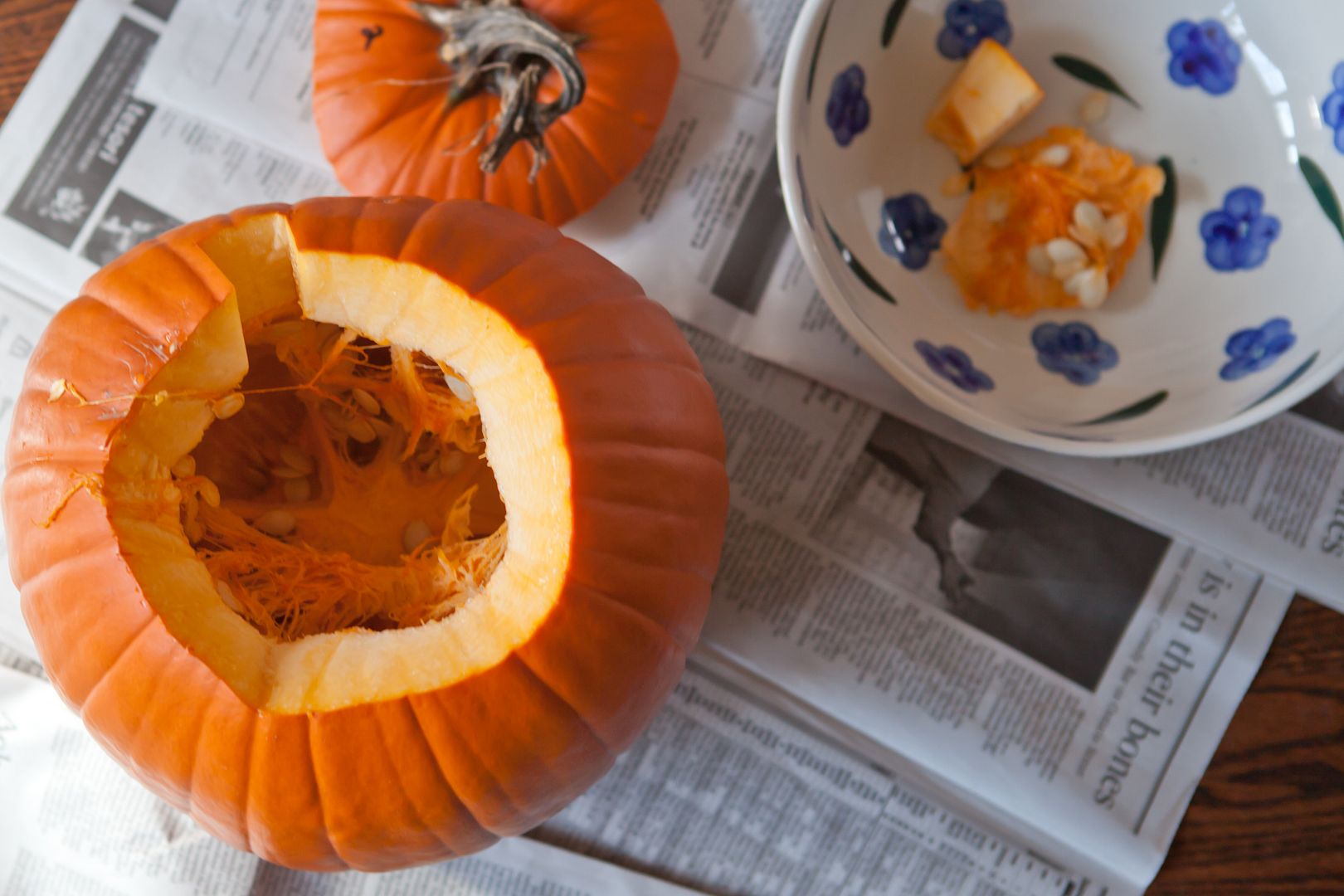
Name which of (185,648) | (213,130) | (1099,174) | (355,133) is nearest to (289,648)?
(185,648)

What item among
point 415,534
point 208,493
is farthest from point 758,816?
point 208,493

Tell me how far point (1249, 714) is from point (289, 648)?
24.5 inches

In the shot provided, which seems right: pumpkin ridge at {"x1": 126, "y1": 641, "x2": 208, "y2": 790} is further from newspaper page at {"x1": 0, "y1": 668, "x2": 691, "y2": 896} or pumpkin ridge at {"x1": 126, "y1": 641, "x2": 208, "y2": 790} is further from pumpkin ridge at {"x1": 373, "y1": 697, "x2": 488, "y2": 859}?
newspaper page at {"x1": 0, "y1": 668, "x2": 691, "y2": 896}

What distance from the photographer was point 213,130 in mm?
679

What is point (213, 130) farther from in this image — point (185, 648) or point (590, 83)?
point (185, 648)

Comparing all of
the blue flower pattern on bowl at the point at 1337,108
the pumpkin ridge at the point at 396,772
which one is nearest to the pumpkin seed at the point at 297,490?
the pumpkin ridge at the point at 396,772

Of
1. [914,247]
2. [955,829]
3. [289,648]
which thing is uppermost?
[914,247]

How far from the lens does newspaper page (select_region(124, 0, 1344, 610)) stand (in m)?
0.62

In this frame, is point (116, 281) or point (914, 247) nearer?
point (116, 281)

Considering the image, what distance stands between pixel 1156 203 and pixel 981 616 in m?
0.32

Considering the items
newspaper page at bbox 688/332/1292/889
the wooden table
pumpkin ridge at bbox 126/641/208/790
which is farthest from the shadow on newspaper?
pumpkin ridge at bbox 126/641/208/790

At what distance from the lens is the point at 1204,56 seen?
62cm

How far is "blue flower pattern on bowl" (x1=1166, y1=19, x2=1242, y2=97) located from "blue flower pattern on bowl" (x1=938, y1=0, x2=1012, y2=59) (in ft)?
0.38

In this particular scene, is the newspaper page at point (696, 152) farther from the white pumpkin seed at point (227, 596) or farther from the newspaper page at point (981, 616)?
the white pumpkin seed at point (227, 596)
